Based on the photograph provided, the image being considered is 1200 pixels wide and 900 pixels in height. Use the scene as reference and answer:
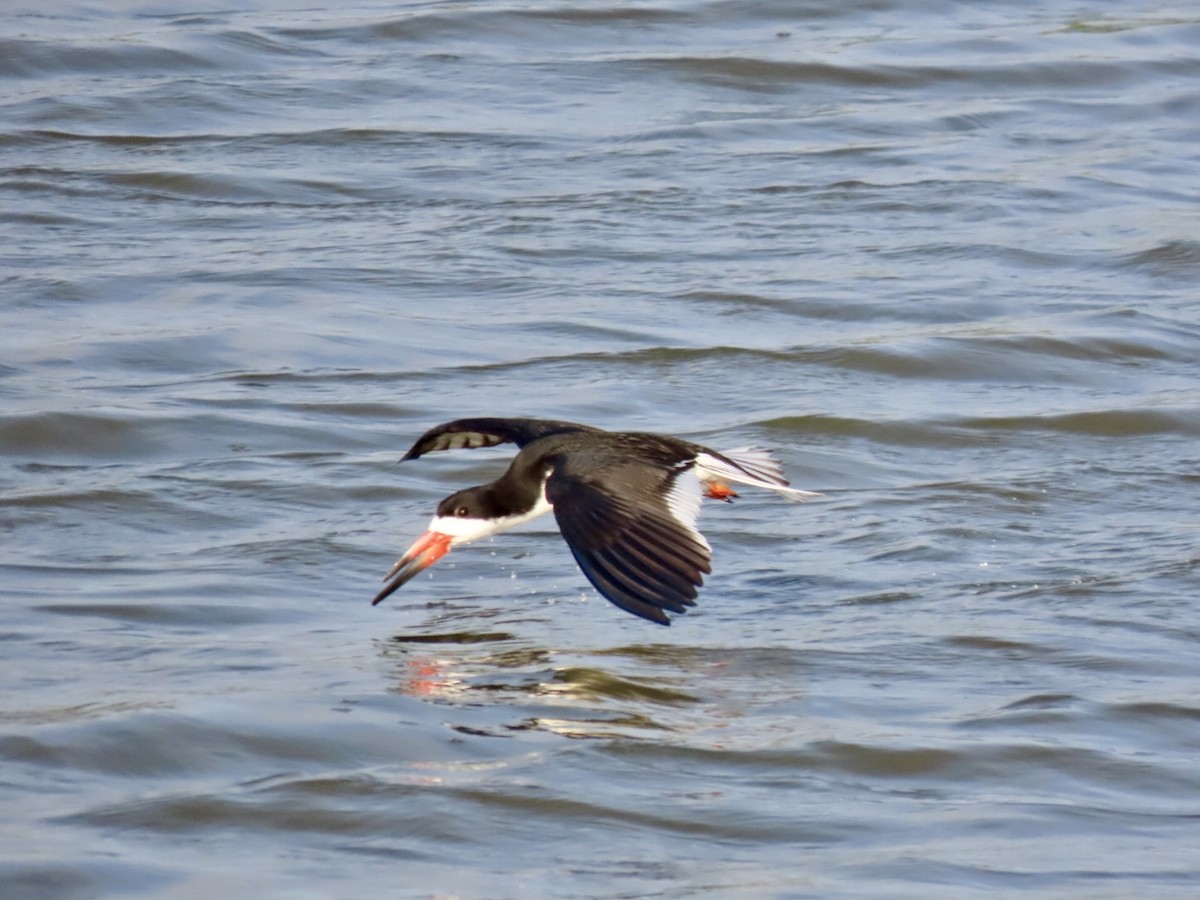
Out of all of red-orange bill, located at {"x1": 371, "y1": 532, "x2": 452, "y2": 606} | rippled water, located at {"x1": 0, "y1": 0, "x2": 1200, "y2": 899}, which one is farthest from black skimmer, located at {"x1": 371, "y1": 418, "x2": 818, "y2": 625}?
rippled water, located at {"x1": 0, "y1": 0, "x2": 1200, "y2": 899}

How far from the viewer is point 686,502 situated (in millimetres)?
6195

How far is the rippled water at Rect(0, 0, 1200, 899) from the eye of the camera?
466cm

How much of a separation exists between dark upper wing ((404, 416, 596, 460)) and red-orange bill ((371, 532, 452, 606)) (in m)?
0.66

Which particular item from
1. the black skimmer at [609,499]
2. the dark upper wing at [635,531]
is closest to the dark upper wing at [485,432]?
the black skimmer at [609,499]

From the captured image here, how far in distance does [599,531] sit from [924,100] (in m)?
9.04

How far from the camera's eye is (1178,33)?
1625 cm

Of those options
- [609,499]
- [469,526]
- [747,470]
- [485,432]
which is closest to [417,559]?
[469,526]

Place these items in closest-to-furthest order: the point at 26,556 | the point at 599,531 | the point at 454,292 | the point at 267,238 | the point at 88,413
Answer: the point at 599,531, the point at 26,556, the point at 88,413, the point at 454,292, the point at 267,238

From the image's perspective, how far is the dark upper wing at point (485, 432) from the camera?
697cm

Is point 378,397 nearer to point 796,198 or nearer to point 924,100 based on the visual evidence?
point 796,198

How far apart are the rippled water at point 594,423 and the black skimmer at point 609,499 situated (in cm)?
26

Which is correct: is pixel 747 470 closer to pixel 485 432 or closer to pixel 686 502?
pixel 686 502

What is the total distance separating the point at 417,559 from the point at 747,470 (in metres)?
1.15

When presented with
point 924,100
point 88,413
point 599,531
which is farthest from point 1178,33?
point 599,531
